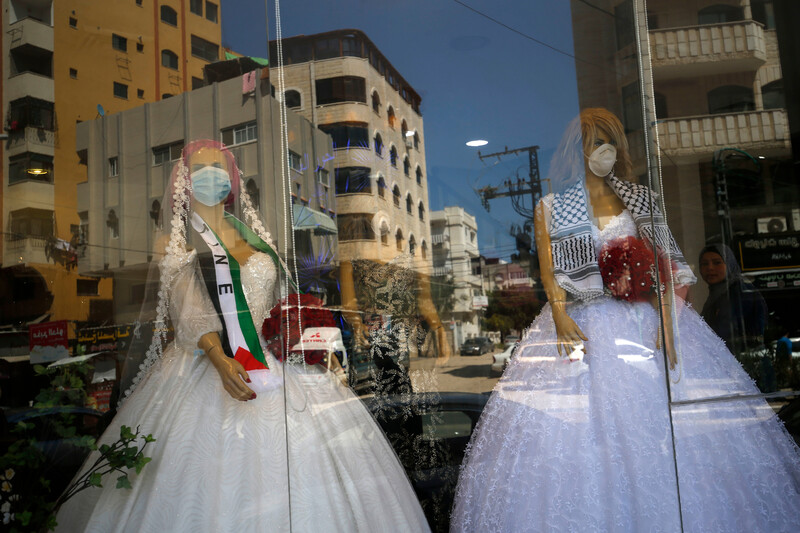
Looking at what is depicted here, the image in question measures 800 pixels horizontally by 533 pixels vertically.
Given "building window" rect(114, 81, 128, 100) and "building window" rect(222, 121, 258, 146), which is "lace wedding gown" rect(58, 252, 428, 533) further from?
"building window" rect(114, 81, 128, 100)

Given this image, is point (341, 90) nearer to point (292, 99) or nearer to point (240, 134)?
point (292, 99)

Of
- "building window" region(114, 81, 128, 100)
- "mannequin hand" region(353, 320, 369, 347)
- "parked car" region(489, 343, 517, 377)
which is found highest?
"building window" region(114, 81, 128, 100)

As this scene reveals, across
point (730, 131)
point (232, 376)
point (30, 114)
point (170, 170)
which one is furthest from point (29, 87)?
point (730, 131)

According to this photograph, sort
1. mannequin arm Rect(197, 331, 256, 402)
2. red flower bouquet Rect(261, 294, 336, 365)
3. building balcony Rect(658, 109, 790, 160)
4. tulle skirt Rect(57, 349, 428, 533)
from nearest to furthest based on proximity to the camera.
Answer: tulle skirt Rect(57, 349, 428, 533)
mannequin arm Rect(197, 331, 256, 402)
red flower bouquet Rect(261, 294, 336, 365)
building balcony Rect(658, 109, 790, 160)

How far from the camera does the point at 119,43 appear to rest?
111 inches

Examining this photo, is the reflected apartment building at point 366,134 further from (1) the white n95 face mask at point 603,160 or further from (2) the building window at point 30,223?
(2) the building window at point 30,223

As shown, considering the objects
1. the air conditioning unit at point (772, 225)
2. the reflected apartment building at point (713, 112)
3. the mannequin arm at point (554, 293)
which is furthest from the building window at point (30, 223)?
the air conditioning unit at point (772, 225)

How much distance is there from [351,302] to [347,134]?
857 millimetres

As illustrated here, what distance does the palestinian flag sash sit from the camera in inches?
100

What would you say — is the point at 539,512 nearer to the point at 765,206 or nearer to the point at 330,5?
the point at 765,206

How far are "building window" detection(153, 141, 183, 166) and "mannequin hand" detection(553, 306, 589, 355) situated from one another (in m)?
1.84

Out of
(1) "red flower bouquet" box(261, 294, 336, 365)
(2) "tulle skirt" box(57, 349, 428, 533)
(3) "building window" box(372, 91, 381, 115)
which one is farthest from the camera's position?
(3) "building window" box(372, 91, 381, 115)

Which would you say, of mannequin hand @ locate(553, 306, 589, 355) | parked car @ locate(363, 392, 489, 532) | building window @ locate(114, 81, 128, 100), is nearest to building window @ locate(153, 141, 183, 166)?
building window @ locate(114, 81, 128, 100)

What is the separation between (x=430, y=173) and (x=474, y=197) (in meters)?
0.26
